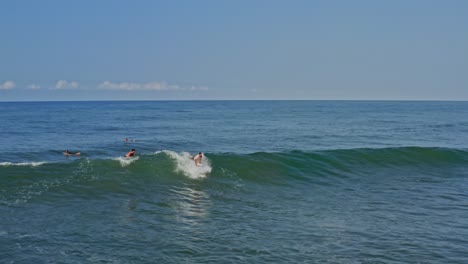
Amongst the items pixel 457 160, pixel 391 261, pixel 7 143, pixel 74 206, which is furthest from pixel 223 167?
pixel 7 143

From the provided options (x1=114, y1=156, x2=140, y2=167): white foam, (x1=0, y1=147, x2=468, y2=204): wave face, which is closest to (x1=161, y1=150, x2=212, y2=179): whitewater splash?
(x1=0, y1=147, x2=468, y2=204): wave face

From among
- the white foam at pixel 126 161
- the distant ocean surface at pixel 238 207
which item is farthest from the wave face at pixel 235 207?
the white foam at pixel 126 161

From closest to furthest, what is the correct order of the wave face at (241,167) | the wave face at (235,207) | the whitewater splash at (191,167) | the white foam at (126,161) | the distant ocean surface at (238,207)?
the distant ocean surface at (238,207) → the wave face at (235,207) → the wave face at (241,167) → the whitewater splash at (191,167) → the white foam at (126,161)

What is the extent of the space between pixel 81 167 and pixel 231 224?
14749 mm

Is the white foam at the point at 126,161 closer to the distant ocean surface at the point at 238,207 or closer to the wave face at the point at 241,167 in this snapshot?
the wave face at the point at 241,167

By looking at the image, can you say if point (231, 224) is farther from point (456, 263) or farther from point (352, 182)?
point (352, 182)

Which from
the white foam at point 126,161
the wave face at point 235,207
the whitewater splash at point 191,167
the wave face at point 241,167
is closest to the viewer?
the wave face at point 235,207

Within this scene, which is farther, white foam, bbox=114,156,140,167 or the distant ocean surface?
white foam, bbox=114,156,140,167

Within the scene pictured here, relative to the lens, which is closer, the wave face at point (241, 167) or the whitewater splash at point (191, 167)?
the wave face at point (241, 167)

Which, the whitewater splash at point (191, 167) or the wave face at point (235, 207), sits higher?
the whitewater splash at point (191, 167)

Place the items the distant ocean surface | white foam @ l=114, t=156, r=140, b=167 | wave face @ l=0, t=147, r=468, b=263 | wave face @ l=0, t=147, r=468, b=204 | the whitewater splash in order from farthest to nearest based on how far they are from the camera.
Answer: white foam @ l=114, t=156, r=140, b=167 < the whitewater splash < wave face @ l=0, t=147, r=468, b=204 < wave face @ l=0, t=147, r=468, b=263 < the distant ocean surface

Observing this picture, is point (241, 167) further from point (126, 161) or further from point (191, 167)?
point (126, 161)

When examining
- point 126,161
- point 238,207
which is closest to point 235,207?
point 238,207

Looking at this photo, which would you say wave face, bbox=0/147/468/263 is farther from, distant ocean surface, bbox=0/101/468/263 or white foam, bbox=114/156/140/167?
white foam, bbox=114/156/140/167
